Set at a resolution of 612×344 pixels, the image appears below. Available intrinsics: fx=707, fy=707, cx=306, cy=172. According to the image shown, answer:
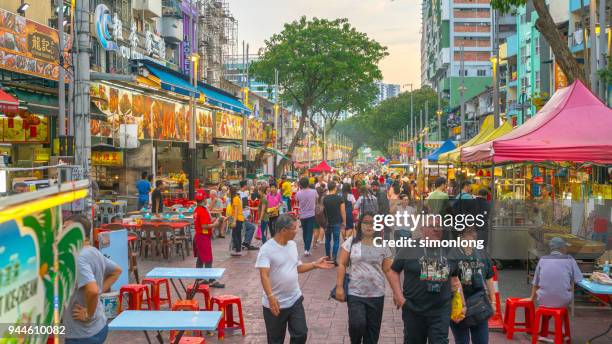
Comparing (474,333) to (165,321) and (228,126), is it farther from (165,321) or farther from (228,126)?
(228,126)

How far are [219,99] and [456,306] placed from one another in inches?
1205

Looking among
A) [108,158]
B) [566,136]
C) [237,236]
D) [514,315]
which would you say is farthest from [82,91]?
[108,158]

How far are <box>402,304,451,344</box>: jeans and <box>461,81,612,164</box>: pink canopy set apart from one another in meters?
6.54

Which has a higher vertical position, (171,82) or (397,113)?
(397,113)

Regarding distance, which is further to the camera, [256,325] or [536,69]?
[536,69]

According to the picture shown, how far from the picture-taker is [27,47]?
65.3ft

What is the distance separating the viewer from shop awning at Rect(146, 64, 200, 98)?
2492cm

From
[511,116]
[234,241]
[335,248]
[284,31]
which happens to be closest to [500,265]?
[335,248]

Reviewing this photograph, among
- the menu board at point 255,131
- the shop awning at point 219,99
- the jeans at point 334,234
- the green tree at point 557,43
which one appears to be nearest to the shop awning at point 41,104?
the jeans at point 334,234

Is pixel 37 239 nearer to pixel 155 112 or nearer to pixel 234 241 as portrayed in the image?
pixel 234 241

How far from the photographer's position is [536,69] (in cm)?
4903

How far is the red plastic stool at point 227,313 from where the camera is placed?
9.16m

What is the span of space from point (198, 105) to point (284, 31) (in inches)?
656

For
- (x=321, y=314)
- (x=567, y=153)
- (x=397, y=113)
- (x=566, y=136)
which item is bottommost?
(x=321, y=314)
